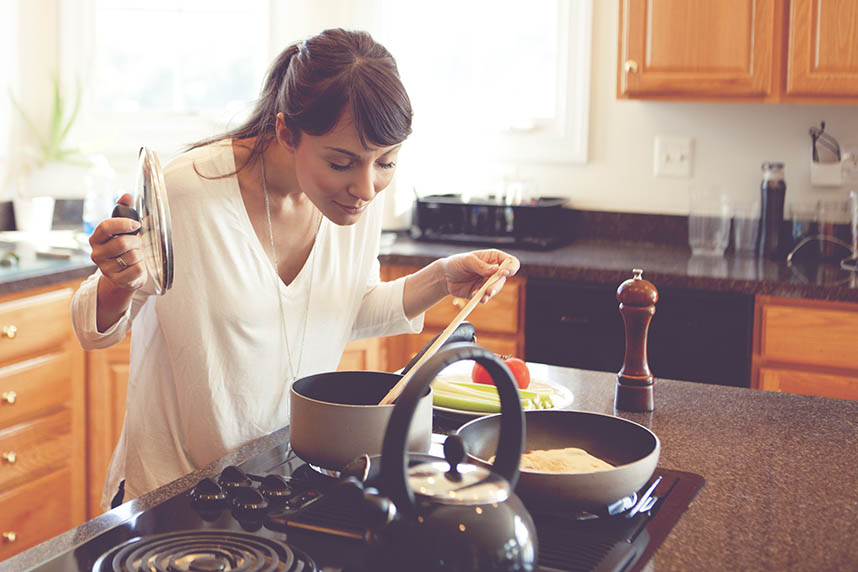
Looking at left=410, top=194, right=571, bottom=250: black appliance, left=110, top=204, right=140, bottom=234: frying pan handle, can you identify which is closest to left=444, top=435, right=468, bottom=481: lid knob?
left=110, top=204, right=140, bottom=234: frying pan handle

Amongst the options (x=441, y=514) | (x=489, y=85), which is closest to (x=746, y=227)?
(x=489, y=85)

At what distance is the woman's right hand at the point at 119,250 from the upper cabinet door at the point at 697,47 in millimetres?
2164

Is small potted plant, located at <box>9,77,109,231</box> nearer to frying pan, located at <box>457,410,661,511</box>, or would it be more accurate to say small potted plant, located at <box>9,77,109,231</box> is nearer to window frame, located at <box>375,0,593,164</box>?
window frame, located at <box>375,0,593,164</box>

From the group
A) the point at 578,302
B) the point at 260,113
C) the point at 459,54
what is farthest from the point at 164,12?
the point at 260,113

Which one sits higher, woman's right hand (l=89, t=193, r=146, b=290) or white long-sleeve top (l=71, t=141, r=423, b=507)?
woman's right hand (l=89, t=193, r=146, b=290)

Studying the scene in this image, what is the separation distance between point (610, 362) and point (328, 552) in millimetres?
2072

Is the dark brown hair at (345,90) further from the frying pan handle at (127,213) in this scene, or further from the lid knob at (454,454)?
the lid knob at (454,454)

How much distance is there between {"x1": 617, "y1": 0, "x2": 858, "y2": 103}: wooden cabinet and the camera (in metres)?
2.88

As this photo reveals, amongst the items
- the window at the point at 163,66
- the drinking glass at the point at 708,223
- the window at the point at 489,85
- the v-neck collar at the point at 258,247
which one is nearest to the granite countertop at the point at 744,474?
the v-neck collar at the point at 258,247

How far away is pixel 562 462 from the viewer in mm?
1160

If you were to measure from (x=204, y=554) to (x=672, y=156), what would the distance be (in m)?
2.83

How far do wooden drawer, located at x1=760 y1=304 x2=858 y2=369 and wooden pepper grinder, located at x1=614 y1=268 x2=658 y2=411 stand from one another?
1.29 m

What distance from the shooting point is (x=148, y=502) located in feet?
3.76

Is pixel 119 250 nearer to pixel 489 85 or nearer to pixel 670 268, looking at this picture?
pixel 670 268
